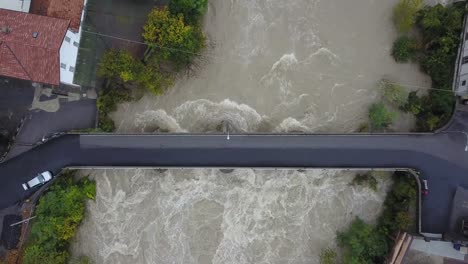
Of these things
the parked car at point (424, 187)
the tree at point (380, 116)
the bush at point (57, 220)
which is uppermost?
the tree at point (380, 116)

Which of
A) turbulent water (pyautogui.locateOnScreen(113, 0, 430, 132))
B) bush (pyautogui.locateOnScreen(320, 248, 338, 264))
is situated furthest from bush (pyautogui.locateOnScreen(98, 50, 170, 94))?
bush (pyautogui.locateOnScreen(320, 248, 338, 264))

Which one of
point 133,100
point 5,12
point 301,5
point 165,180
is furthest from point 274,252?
point 5,12

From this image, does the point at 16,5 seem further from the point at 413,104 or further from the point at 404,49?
the point at 413,104

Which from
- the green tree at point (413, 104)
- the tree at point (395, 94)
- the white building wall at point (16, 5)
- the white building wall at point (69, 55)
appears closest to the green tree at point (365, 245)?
the green tree at point (413, 104)

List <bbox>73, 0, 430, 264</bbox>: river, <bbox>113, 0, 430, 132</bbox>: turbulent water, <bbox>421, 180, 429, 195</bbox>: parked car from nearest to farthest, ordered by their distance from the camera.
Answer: <bbox>421, 180, 429, 195</bbox>: parked car, <bbox>73, 0, 430, 264</bbox>: river, <bbox>113, 0, 430, 132</bbox>: turbulent water

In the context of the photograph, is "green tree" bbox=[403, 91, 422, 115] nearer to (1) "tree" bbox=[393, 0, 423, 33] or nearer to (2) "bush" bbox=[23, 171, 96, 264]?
(1) "tree" bbox=[393, 0, 423, 33]

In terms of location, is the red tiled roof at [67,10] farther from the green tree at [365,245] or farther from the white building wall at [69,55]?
the green tree at [365,245]

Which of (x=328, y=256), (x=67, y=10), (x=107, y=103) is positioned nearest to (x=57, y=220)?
(x=107, y=103)
